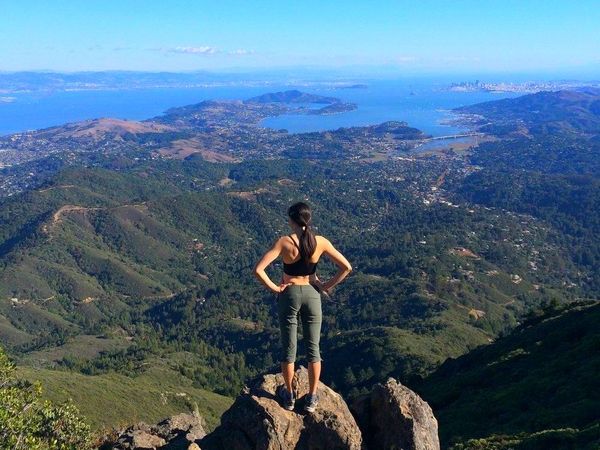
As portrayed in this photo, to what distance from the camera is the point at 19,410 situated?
14703mm

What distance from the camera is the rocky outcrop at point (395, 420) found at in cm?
1105

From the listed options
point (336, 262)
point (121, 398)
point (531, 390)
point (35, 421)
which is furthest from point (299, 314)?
point (121, 398)

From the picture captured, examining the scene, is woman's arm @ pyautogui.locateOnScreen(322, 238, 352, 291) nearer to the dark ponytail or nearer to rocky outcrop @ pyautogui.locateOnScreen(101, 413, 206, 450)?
the dark ponytail

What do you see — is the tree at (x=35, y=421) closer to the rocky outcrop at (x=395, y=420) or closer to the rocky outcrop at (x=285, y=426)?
the rocky outcrop at (x=285, y=426)

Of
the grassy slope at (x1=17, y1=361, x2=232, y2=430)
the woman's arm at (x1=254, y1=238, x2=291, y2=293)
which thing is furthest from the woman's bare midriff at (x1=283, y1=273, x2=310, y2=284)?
the grassy slope at (x1=17, y1=361, x2=232, y2=430)

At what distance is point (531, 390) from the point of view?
27281 millimetres

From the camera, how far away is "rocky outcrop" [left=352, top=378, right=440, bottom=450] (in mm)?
11055

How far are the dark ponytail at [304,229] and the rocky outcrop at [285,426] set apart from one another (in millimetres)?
3769

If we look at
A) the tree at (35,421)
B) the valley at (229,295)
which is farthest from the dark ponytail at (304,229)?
the valley at (229,295)

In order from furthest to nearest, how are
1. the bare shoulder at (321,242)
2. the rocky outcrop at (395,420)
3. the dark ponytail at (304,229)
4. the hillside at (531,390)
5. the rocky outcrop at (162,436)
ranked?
the hillside at (531,390)
the rocky outcrop at (162,436)
the rocky outcrop at (395,420)
the bare shoulder at (321,242)
the dark ponytail at (304,229)

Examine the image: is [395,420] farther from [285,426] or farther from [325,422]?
[285,426]

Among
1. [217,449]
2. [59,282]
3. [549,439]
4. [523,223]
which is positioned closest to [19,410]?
[217,449]

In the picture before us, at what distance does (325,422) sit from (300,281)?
11.0 ft

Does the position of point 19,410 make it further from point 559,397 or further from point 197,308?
point 197,308
